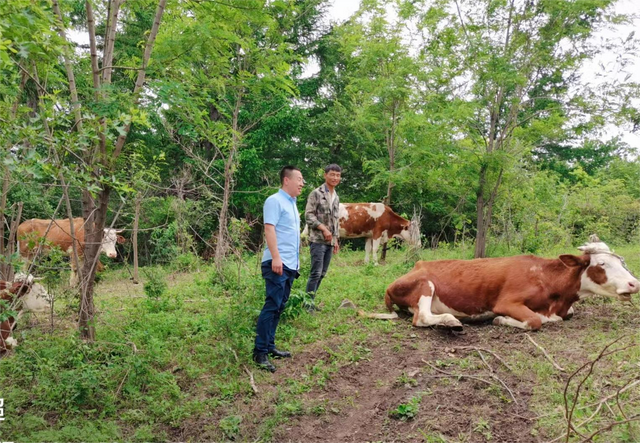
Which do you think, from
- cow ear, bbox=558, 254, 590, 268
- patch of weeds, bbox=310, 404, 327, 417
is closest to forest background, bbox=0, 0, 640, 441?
patch of weeds, bbox=310, 404, 327, 417

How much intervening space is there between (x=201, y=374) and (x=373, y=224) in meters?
7.77

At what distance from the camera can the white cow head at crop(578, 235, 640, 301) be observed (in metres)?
5.23

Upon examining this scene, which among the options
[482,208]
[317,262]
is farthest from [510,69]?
[317,262]

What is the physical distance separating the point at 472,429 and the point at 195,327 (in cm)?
340

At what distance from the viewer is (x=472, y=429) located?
3244 millimetres

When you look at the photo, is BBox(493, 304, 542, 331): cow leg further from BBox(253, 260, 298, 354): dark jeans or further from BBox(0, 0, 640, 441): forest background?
BBox(253, 260, 298, 354): dark jeans

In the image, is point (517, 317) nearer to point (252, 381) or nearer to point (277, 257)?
point (277, 257)

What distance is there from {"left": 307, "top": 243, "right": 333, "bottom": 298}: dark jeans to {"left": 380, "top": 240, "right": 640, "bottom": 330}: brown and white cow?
92 cm

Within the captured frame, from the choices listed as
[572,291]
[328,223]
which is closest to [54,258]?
[328,223]

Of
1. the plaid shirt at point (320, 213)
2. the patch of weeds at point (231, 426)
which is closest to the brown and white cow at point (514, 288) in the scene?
the plaid shirt at point (320, 213)

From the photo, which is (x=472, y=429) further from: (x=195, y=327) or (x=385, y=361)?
(x=195, y=327)

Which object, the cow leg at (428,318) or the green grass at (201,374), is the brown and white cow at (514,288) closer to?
the cow leg at (428,318)

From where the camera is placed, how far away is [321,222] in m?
6.09

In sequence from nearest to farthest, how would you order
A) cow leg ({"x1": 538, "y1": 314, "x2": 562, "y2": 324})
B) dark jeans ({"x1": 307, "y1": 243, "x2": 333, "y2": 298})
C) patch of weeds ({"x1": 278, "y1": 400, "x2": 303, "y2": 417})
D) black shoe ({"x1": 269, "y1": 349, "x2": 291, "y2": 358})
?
patch of weeds ({"x1": 278, "y1": 400, "x2": 303, "y2": 417}) < black shoe ({"x1": 269, "y1": 349, "x2": 291, "y2": 358}) < cow leg ({"x1": 538, "y1": 314, "x2": 562, "y2": 324}) < dark jeans ({"x1": 307, "y1": 243, "x2": 333, "y2": 298})
